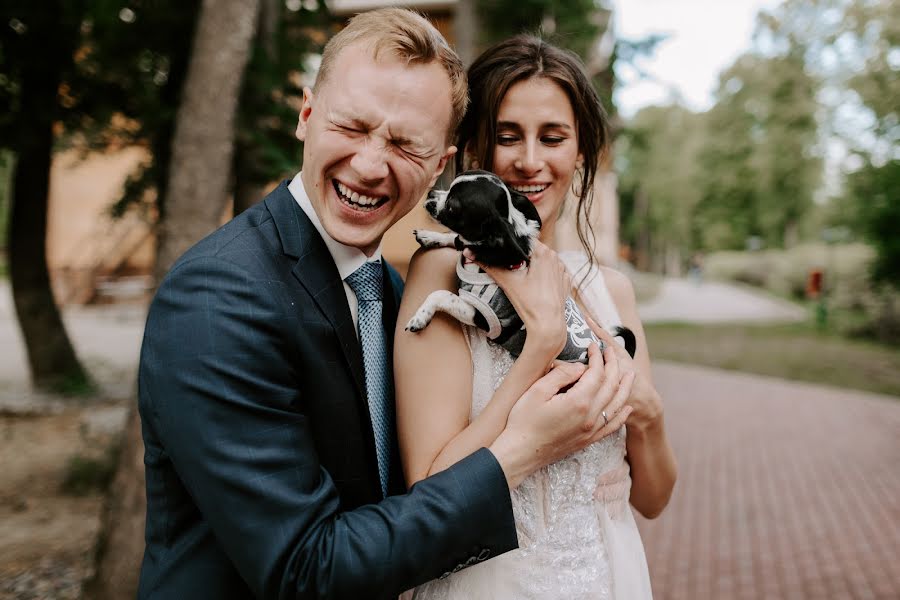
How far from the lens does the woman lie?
1836 mm

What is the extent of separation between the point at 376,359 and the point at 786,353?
18728mm

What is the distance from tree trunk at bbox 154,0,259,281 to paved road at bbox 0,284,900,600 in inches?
182

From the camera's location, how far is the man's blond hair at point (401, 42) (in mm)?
1701

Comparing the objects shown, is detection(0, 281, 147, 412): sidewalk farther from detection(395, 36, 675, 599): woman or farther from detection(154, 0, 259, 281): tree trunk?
detection(395, 36, 675, 599): woman

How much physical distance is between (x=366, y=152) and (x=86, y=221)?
94.6 ft

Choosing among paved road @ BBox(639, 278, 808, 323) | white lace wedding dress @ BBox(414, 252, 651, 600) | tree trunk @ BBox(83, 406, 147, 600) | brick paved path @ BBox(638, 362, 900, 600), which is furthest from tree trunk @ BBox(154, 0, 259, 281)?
paved road @ BBox(639, 278, 808, 323)

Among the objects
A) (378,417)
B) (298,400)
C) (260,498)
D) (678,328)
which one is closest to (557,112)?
(378,417)

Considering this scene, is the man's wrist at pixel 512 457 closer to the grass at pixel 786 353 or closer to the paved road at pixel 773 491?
the paved road at pixel 773 491

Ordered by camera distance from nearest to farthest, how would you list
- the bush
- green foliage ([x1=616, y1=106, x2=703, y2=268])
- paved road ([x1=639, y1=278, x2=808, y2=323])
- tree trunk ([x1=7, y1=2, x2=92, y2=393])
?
tree trunk ([x1=7, y1=2, x2=92, y2=393])
the bush
paved road ([x1=639, y1=278, x2=808, y2=323])
green foliage ([x1=616, y1=106, x2=703, y2=268])

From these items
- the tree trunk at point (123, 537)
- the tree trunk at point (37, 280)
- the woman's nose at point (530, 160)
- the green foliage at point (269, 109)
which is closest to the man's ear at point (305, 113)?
the woman's nose at point (530, 160)

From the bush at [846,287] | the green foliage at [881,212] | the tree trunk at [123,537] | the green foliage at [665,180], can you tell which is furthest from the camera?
the green foliage at [665,180]

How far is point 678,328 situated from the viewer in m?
23.7

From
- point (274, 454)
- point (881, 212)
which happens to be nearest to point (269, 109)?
point (274, 454)

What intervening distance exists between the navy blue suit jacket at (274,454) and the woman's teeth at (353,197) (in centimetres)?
12
